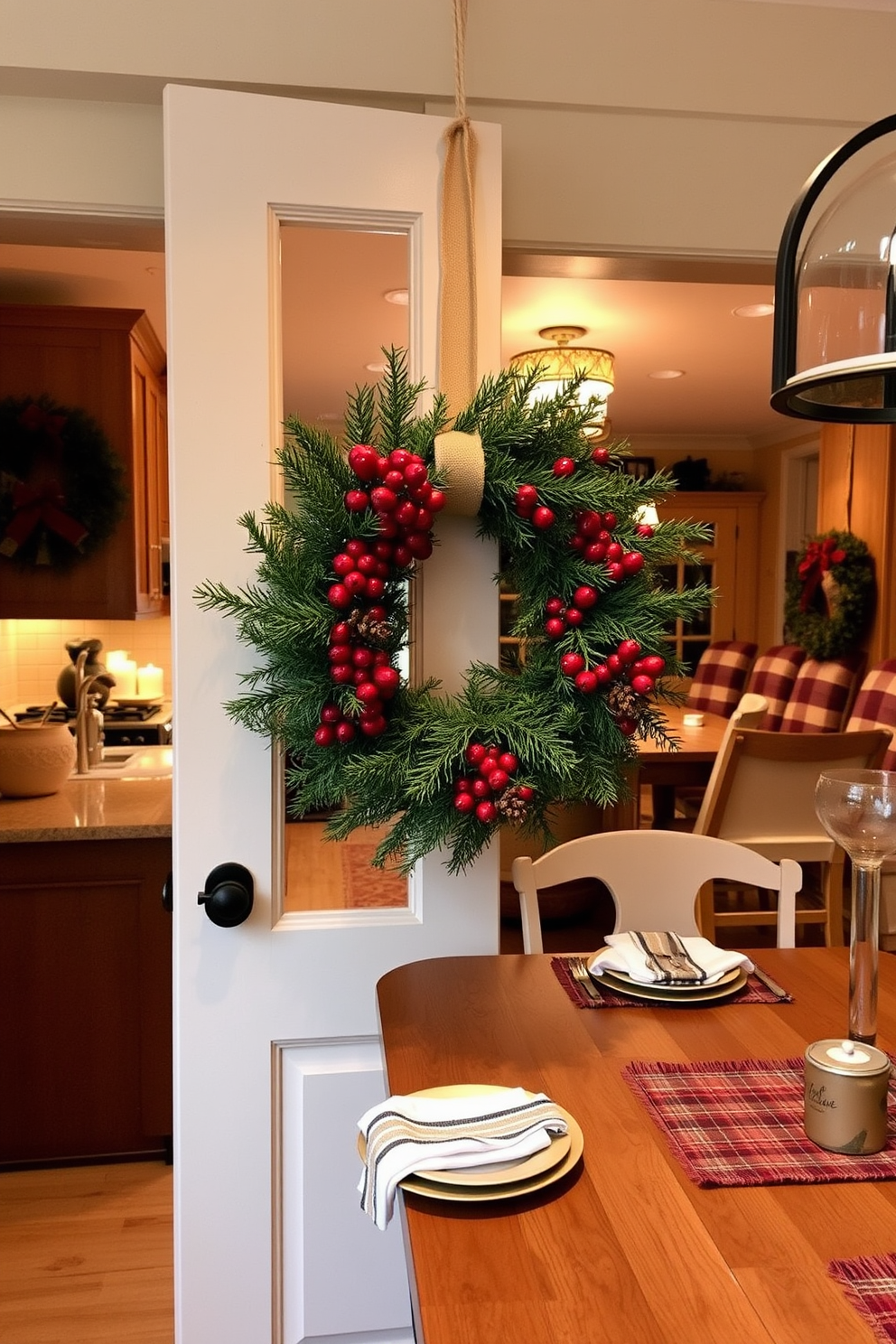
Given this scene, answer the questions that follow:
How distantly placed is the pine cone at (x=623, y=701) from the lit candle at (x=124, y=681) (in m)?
4.45

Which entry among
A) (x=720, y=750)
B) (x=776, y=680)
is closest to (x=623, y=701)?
(x=720, y=750)

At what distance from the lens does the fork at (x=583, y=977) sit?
1.43 m

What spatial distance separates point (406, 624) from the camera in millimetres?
1439

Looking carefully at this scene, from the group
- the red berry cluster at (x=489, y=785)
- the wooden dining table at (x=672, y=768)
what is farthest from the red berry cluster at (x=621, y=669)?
the wooden dining table at (x=672, y=768)

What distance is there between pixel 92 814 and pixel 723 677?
385 centimetres

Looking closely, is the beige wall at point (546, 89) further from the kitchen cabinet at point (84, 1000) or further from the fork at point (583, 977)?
the kitchen cabinet at point (84, 1000)

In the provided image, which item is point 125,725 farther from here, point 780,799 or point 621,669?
point 621,669

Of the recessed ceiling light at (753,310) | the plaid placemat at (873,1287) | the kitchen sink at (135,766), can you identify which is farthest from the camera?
the recessed ceiling light at (753,310)

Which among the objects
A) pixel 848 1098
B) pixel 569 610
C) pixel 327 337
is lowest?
pixel 848 1098

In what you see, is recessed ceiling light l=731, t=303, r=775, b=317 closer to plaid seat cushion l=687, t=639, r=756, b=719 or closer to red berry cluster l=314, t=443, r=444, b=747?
plaid seat cushion l=687, t=639, r=756, b=719

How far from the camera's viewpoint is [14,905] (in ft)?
8.50

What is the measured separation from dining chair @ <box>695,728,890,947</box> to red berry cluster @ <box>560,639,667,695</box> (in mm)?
1699

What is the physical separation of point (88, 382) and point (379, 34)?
205 cm

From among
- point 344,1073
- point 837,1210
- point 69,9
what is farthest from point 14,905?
point 837,1210
